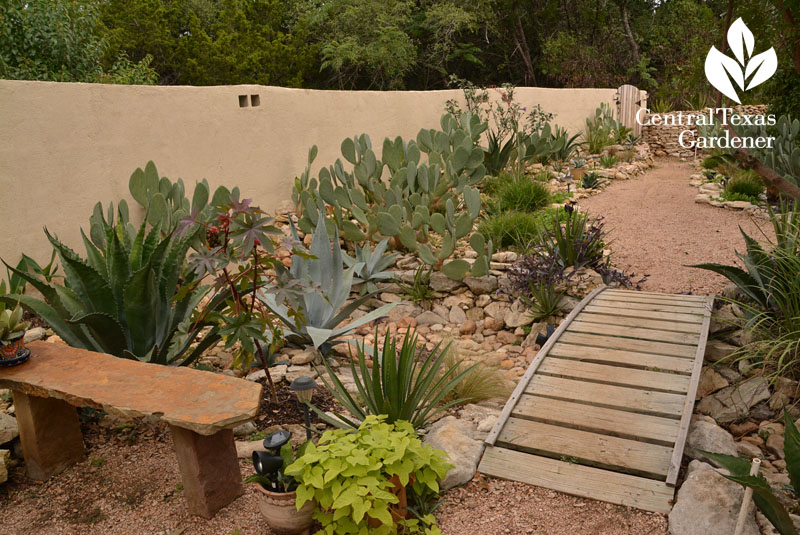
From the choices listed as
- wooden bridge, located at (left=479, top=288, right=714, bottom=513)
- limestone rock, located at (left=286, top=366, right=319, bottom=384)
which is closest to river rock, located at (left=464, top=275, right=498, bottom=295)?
wooden bridge, located at (left=479, top=288, right=714, bottom=513)

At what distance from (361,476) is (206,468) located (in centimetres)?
61

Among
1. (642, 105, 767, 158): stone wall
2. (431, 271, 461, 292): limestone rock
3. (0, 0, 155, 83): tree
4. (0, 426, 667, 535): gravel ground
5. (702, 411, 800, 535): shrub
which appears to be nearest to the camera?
(702, 411, 800, 535): shrub

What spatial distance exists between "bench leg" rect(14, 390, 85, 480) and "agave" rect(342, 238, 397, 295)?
9.13 ft

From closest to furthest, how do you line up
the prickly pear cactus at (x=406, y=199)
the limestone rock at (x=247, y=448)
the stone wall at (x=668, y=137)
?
1. the limestone rock at (x=247, y=448)
2. the prickly pear cactus at (x=406, y=199)
3. the stone wall at (x=668, y=137)

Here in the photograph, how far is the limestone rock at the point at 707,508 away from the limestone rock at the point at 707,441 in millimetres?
311

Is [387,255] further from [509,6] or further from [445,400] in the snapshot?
[509,6]

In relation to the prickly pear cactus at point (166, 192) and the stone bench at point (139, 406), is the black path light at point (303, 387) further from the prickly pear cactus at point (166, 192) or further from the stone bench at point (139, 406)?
the prickly pear cactus at point (166, 192)

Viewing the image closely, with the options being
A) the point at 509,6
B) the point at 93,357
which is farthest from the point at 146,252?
the point at 509,6

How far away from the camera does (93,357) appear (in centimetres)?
271

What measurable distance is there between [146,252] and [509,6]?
1810 centimetres

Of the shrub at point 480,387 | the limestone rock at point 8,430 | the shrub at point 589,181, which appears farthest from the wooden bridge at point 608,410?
the shrub at point 589,181

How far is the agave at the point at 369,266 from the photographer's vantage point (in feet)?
17.1

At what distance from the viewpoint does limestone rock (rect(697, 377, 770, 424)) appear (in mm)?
3135

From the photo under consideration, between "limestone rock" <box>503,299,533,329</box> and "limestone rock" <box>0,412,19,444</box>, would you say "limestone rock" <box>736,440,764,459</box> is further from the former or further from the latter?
"limestone rock" <box>0,412,19,444</box>
